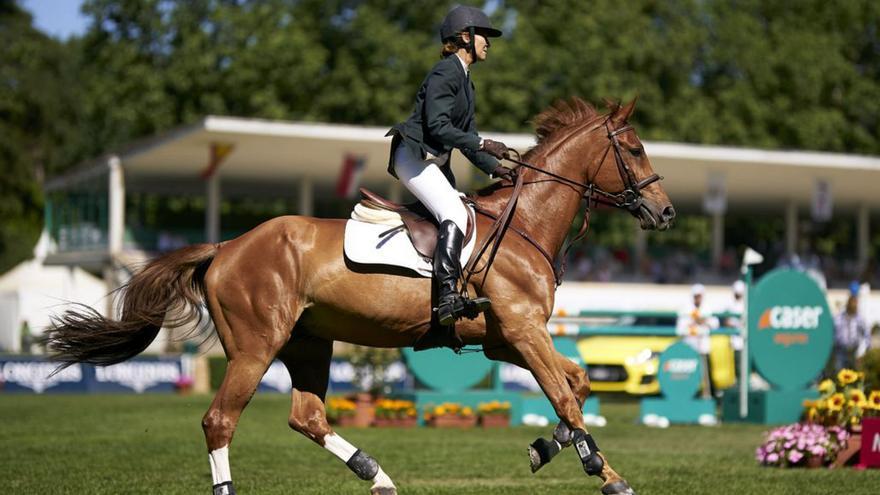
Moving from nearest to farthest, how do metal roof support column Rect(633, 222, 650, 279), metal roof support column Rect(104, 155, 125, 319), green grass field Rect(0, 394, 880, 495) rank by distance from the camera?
green grass field Rect(0, 394, 880, 495)
metal roof support column Rect(104, 155, 125, 319)
metal roof support column Rect(633, 222, 650, 279)

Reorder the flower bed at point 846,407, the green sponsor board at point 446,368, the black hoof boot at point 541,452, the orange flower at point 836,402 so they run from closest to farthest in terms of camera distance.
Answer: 1. the black hoof boot at point 541,452
2. the flower bed at point 846,407
3. the orange flower at point 836,402
4. the green sponsor board at point 446,368

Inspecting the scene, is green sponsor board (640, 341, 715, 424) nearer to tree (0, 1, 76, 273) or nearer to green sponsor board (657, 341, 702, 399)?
green sponsor board (657, 341, 702, 399)

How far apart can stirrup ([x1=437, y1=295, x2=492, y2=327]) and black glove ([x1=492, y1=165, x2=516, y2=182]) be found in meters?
0.92

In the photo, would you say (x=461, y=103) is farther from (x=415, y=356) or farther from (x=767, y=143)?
(x=767, y=143)

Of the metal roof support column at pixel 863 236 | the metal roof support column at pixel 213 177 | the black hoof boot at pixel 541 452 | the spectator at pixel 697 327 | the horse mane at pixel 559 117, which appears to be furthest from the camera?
the metal roof support column at pixel 863 236

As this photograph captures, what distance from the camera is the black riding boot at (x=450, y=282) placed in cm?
805

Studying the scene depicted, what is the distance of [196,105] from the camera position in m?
45.6

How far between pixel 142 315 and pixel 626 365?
636 inches

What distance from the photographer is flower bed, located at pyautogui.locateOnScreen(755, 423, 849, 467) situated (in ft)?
37.7

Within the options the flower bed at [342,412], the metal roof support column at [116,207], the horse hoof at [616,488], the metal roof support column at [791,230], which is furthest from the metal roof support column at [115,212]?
the horse hoof at [616,488]

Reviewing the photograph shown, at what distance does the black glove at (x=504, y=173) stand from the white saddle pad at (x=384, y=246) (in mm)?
332

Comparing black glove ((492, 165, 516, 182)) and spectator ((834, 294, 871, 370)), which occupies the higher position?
black glove ((492, 165, 516, 182))

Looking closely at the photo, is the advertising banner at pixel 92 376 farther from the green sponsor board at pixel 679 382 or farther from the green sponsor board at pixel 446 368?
the green sponsor board at pixel 679 382

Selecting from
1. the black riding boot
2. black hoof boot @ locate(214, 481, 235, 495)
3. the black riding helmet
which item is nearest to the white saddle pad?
the black riding boot
